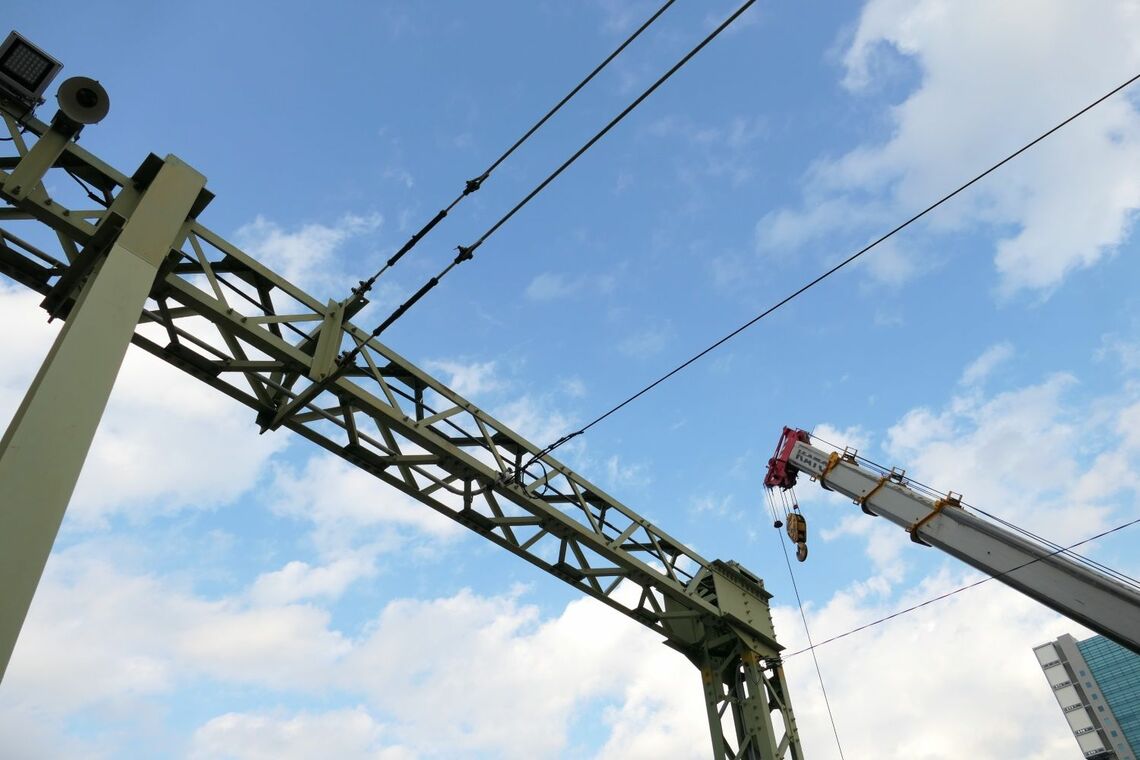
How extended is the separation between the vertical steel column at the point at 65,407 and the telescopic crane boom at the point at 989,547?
10514 millimetres

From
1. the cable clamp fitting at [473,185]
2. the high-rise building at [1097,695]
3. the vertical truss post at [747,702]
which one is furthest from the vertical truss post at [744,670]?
the high-rise building at [1097,695]

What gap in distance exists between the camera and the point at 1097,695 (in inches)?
3302

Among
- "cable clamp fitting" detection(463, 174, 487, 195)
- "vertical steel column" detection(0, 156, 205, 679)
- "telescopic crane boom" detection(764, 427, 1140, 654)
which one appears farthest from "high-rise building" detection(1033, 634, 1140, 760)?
"vertical steel column" detection(0, 156, 205, 679)

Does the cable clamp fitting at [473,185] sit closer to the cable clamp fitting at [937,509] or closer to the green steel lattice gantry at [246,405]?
the green steel lattice gantry at [246,405]

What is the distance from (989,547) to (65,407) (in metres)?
10.9

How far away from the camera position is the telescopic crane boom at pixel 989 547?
9.38 m

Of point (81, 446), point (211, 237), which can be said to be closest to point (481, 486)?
point (211, 237)

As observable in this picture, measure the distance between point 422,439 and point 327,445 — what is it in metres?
1.05

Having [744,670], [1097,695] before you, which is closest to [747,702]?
[744,670]

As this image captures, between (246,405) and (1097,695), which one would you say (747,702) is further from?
(1097,695)

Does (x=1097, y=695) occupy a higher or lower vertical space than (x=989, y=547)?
higher

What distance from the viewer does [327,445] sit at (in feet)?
28.1

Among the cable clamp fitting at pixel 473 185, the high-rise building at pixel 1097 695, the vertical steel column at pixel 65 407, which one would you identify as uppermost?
the high-rise building at pixel 1097 695

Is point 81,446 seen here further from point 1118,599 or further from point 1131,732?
point 1131,732
